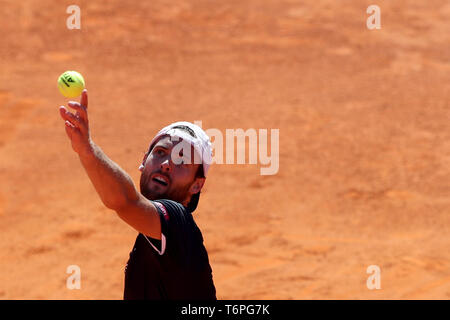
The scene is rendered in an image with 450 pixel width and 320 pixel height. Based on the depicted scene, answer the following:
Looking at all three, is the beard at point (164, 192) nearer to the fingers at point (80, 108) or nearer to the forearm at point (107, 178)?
the forearm at point (107, 178)

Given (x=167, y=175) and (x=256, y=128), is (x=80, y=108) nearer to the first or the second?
(x=167, y=175)

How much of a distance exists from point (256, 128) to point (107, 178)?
8.90 metres

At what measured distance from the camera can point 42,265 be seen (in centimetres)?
893

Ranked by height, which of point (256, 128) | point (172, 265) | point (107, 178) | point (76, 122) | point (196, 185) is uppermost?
point (256, 128)

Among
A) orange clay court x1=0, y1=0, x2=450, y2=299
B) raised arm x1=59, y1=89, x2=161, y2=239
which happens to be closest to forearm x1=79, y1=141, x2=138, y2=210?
raised arm x1=59, y1=89, x2=161, y2=239

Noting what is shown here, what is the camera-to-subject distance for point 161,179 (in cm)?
393

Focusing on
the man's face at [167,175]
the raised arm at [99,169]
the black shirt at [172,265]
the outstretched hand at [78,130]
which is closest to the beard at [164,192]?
the man's face at [167,175]

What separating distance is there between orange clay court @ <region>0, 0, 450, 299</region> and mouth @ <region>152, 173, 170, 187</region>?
4466 millimetres

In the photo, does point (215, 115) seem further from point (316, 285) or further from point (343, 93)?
point (316, 285)

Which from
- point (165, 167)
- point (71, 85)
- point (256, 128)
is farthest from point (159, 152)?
point (256, 128)

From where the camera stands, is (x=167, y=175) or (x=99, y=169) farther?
(x=167, y=175)

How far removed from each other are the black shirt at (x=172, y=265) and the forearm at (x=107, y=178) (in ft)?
1.11

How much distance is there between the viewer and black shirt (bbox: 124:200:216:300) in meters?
3.66

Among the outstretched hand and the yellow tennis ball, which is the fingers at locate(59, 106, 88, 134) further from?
the yellow tennis ball
